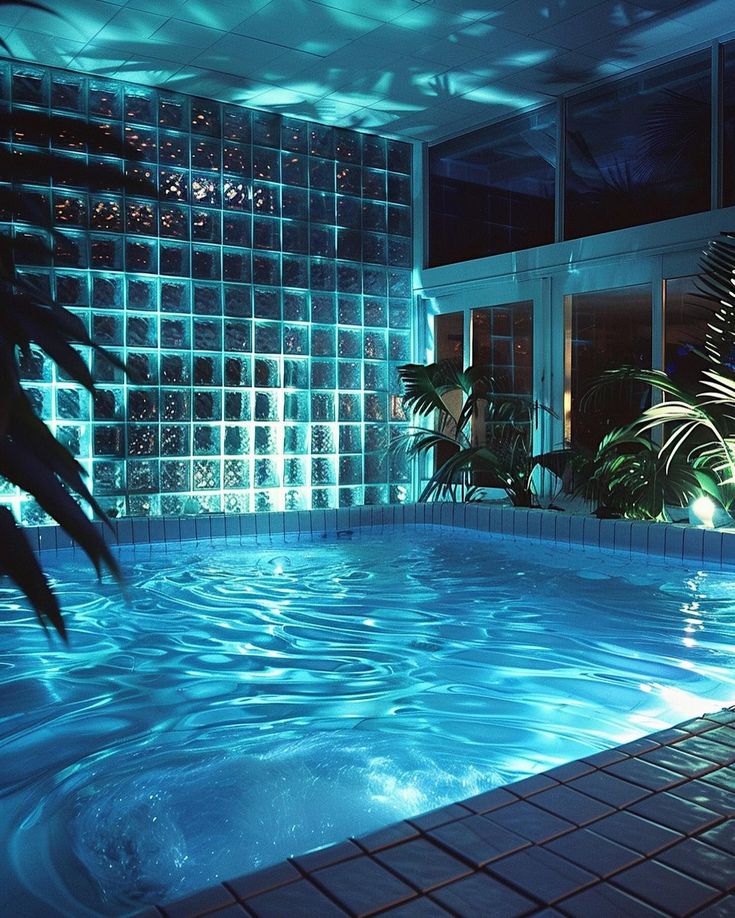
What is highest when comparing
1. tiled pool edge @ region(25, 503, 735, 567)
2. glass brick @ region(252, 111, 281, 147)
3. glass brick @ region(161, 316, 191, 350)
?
glass brick @ region(252, 111, 281, 147)

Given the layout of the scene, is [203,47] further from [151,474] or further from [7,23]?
[151,474]

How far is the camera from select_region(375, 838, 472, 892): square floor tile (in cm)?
115

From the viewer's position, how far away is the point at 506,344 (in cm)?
673

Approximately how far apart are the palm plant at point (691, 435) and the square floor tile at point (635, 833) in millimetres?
3194

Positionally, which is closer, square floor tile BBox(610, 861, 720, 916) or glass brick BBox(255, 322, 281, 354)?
square floor tile BBox(610, 861, 720, 916)

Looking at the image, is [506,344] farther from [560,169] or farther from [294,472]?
[294,472]

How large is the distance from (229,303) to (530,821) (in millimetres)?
5284

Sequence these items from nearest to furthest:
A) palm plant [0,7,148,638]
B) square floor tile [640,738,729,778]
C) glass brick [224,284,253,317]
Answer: palm plant [0,7,148,638]
square floor tile [640,738,729,778]
glass brick [224,284,253,317]

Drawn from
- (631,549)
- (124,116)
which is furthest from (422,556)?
(124,116)

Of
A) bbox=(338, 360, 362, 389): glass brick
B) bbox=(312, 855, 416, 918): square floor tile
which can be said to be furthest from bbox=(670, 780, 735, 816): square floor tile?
bbox=(338, 360, 362, 389): glass brick

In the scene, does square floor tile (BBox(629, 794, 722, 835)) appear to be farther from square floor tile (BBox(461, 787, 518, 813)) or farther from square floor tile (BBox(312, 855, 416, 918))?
square floor tile (BBox(312, 855, 416, 918))

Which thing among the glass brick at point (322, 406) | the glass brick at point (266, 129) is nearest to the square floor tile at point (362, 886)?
the glass brick at point (322, 406)

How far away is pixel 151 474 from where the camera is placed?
596 centimetres

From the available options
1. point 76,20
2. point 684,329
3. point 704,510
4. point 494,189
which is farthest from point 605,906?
point 494,189
